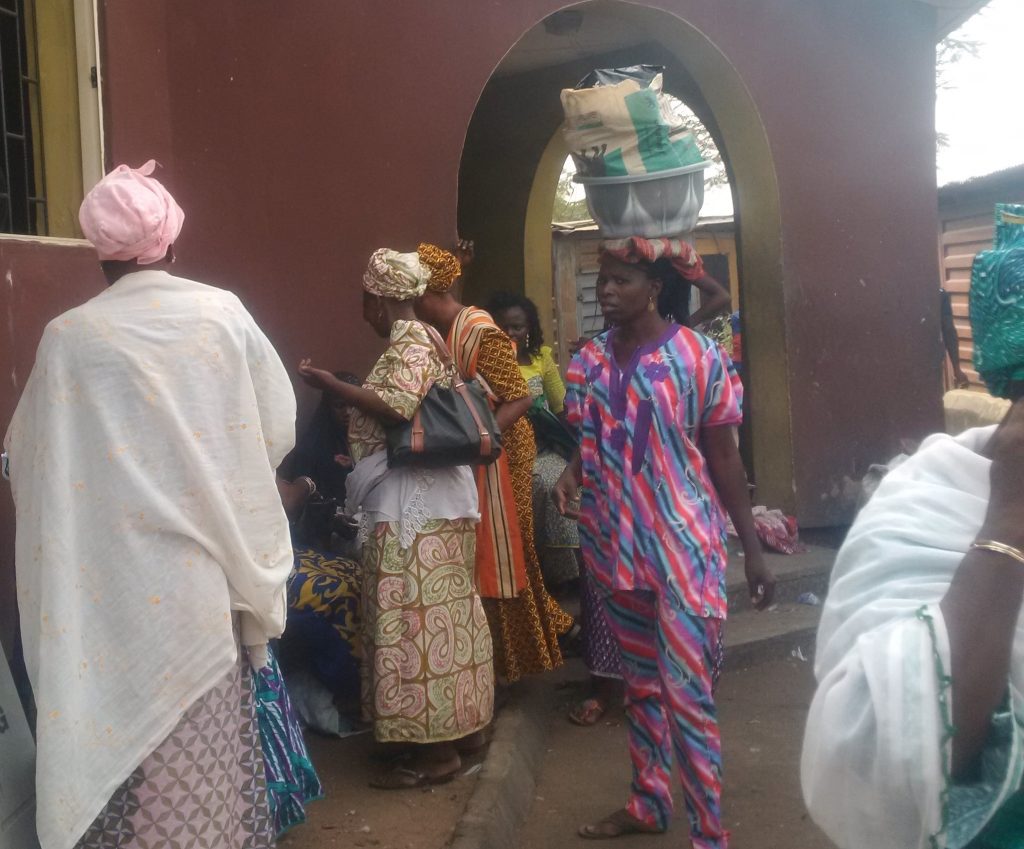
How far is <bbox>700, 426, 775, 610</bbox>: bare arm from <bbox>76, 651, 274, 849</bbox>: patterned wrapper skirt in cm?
157

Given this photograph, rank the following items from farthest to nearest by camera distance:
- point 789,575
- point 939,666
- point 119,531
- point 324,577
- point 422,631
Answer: point 789,575
point 324,577
point 422,631
point 119,531
point 939,666

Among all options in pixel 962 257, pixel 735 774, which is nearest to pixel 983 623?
pixel 735 774

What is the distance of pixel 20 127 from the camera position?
369 cm

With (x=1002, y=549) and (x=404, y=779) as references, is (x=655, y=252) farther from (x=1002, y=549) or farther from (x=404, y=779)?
(x=1002, y=549)

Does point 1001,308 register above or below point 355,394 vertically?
above

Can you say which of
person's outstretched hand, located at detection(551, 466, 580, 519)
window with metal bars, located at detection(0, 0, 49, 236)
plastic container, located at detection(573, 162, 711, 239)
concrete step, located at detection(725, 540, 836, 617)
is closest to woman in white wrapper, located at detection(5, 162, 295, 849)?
window with metal bars, located at detection(0, 0, 49, 236)

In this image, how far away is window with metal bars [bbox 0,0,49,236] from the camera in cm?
361

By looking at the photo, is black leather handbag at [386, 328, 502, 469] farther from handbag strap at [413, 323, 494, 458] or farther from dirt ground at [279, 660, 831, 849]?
dirt ground at [279, 660, 831, 849]

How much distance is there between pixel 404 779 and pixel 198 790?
150 cm

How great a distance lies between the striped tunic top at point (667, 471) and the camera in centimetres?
358

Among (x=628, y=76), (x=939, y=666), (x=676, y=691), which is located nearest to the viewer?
(x=939, y=666)

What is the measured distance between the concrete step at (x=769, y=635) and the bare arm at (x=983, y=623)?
14.6ft

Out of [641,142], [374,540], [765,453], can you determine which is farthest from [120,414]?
[765,453]

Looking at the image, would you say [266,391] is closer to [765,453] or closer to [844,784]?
[844,784]
